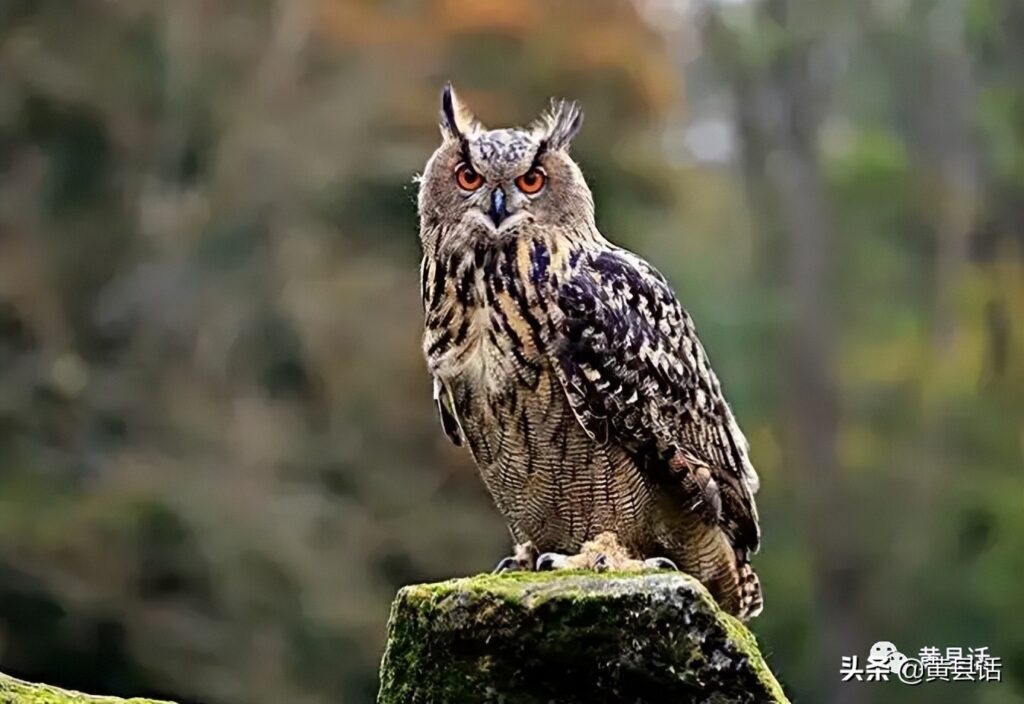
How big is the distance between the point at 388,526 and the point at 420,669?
22.9 feet

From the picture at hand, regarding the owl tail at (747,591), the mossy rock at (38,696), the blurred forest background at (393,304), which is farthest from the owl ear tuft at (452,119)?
the blurred forest background at (393,304)

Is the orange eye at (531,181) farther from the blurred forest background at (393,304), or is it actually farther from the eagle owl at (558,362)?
the blurred forest background at (393,304)

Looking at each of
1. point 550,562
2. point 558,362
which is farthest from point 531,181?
point 550,562

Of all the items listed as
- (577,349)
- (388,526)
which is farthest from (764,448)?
(577,349)

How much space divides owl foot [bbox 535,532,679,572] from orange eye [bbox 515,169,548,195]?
0.66 metres

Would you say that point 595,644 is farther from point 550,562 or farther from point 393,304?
point 393,304

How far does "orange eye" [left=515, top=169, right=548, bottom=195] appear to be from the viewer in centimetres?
293

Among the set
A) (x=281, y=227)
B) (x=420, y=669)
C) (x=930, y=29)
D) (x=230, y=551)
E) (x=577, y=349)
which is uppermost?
(x=930, y=29)

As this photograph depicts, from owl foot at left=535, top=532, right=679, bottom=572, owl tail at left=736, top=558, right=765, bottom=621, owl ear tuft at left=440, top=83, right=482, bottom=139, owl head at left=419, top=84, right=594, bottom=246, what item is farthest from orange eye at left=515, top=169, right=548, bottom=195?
owl tail at left=736, top=558, right=765, bottom=621

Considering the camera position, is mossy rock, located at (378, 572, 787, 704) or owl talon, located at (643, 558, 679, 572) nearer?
mossy rock, located at (378, 572, 787, 704)

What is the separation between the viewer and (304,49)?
1066cm

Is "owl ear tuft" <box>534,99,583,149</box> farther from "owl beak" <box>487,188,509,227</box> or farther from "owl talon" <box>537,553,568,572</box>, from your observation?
"owl talon" <box>537,553,568,572</box>

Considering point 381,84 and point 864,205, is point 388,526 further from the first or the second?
point 864,205

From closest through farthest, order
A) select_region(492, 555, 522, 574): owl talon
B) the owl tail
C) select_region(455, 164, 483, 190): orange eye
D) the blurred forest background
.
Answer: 1. select_region(455, 164, 483, 190): orange eye
2. select_region(492, 555, 522, 574): owl talon
3. the owl tail
4. the blurred forest background
